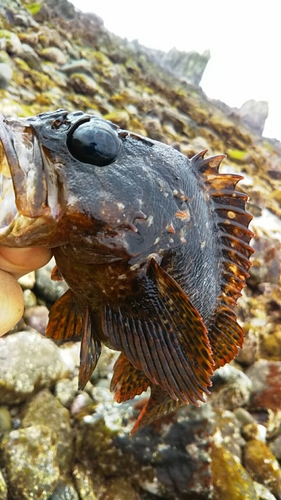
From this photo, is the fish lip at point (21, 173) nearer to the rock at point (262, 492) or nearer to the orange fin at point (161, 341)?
the orange fin at point (161, 341)

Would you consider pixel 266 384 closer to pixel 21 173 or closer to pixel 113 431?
pixel 113 431

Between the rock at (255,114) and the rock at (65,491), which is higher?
the rock at (255,114)

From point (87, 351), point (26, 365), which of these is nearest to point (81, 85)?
point (26, 365)

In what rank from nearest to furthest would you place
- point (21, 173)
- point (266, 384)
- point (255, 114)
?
point (21, 173), point (266, 384), point (255, 114)

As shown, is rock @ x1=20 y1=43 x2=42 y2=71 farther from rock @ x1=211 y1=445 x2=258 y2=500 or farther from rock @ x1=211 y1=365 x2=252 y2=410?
rock @ x1=211 y1=445 x2=258 y2=500

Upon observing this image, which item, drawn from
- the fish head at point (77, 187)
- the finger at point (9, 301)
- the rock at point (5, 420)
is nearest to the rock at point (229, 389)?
the rock at point (5, 420)
